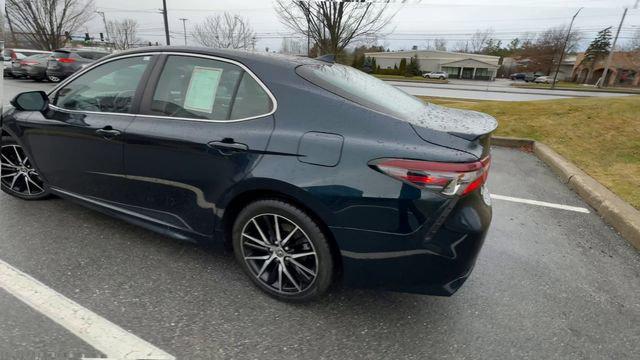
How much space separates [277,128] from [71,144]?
192 cm

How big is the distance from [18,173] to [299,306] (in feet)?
10.5

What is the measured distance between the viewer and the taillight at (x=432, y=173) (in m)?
1.85

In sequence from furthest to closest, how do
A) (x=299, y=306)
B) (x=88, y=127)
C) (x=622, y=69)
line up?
(x=622, y=69), (x=88, y=127), (x=299, y=306)

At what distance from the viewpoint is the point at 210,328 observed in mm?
2104

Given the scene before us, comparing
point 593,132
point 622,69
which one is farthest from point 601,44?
point 593,132

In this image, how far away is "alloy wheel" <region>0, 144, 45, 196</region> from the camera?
3469 mm

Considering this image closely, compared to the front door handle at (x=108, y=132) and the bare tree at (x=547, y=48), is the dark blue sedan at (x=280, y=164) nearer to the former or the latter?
the front door handle at (x=108, y=132)

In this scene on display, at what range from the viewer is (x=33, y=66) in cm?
1588

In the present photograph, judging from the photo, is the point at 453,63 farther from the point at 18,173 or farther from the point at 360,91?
the point at 18,173

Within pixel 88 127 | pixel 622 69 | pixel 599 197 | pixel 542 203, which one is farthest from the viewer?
pixel 622 69

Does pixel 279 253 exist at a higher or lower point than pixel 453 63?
higher

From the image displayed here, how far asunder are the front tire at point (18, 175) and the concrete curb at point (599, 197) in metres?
5.46

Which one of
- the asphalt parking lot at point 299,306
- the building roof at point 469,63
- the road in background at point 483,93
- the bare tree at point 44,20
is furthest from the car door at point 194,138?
the building roof at point 469,63

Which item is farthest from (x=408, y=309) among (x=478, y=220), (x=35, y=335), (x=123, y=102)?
(x=123, y=102)
